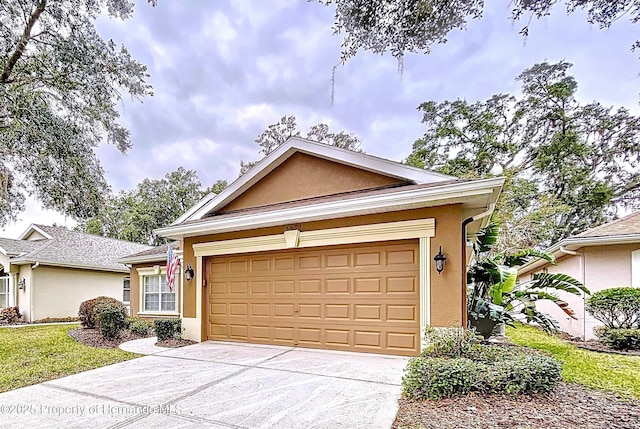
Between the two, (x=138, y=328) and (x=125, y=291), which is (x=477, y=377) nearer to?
(x=138, y=328)

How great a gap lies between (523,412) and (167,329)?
26.8 ft

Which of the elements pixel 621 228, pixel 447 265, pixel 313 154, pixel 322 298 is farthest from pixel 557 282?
pixel 313 154

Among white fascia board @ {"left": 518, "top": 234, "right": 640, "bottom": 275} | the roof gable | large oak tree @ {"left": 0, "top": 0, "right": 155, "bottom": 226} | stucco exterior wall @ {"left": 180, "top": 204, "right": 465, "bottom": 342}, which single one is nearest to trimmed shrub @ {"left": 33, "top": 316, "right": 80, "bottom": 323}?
large oak tree @ {"left": 0, "top": 0, "right": 155, "bottom": 226}

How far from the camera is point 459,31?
13.7 ft

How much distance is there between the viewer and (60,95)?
28.0 ft

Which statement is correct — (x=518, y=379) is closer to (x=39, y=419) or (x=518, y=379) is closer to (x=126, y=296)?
(x=39, y=419)

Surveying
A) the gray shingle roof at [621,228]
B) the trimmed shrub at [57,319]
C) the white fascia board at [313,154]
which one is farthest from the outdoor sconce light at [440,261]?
the trimmed shrub at [57,319]

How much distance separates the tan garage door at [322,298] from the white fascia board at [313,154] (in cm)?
158

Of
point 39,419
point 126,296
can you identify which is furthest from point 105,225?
point 39,419

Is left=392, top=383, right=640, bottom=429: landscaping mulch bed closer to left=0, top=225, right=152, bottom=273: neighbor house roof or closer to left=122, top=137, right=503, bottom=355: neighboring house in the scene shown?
left=122, top=137, right=503, bottom=355: neighboring house

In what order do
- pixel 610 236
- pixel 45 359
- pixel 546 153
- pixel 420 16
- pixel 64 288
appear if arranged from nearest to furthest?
pixel 420 16 < pixel 45 359 < pixel 610 236 < pixel 64 288 < pixel 546 153

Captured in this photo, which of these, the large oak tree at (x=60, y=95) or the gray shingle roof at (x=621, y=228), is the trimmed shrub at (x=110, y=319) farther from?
the gray shingle roof at (x=621, y=228)

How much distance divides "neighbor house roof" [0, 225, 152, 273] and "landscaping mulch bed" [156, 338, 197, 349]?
9.03m

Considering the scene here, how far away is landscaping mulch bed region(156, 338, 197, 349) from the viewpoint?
28.1 ft
